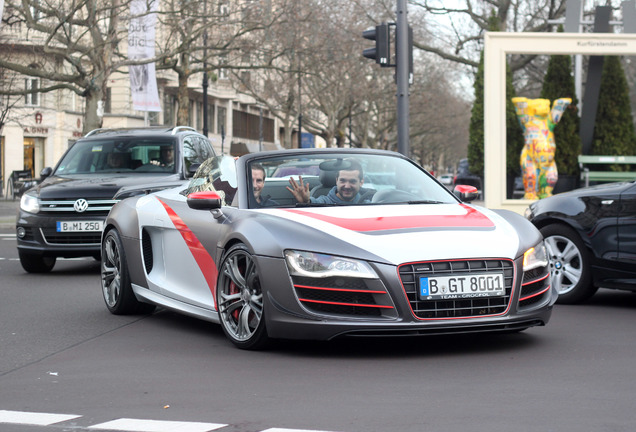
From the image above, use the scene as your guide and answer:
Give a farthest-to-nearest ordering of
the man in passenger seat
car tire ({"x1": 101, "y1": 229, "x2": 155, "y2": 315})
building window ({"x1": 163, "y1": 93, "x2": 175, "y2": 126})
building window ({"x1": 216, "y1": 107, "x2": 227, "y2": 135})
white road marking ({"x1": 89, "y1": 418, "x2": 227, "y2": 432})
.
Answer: building window ({"x1": 216, "y1": 107, "x2": 227, "y2": 135}) < building window ({"x1": 163, "y1": 93, "x2": 175, "y2": 126}) < car tire ({"x1": 101, "y1": 229, "x2": 155, "y2": 315}) < the man in passenger seat < white road marking ({"x1": 89, "y1": 418, "x2": 227, "y2": 432})

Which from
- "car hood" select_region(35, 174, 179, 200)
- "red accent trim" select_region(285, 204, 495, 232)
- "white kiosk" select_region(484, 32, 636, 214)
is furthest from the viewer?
"white kiosk" select_region(484, 32, 636, 214)

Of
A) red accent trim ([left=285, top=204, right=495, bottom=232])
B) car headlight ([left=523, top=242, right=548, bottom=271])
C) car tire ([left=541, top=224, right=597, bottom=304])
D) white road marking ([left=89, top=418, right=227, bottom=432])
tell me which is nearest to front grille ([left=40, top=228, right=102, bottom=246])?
car tire ([left=541, top=224, right=597, bottom=304])

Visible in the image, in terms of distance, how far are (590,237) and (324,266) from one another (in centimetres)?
371

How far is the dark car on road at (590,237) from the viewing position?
9133mm

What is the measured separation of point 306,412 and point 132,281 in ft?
13.6

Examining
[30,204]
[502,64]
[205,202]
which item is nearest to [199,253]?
[205,202]

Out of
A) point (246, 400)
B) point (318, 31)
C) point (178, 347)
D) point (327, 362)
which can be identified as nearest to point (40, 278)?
point (178, 347)

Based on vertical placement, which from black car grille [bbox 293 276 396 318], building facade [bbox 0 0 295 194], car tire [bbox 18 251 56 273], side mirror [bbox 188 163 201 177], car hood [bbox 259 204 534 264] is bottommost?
car tire [bbox 18 251 56 273]

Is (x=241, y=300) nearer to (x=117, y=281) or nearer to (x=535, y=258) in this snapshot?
(x=535, y=258)

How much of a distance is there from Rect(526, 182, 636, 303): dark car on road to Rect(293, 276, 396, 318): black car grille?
3.38 m

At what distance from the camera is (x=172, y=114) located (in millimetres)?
65000

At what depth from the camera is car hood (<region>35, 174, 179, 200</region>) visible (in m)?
13.0

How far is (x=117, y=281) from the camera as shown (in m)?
9.24

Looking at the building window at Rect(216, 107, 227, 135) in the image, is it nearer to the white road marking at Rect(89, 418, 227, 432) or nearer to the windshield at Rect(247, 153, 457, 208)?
the windshield at Rect(247, 153, 457, 208)
